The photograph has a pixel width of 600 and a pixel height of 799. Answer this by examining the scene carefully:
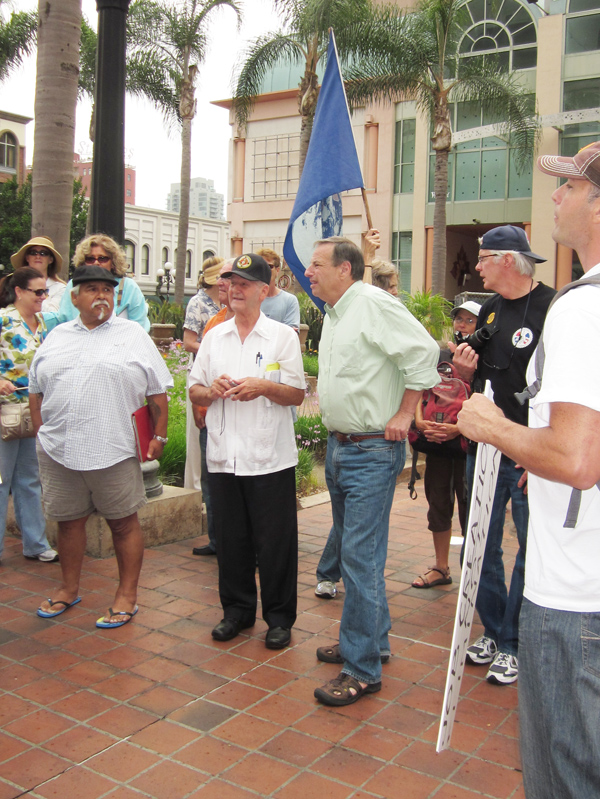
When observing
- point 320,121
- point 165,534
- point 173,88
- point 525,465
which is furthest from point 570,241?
point 173,88

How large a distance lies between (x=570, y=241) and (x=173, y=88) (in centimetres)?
2929

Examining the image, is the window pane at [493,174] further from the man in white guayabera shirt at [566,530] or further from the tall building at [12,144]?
the tall building at [12,144]

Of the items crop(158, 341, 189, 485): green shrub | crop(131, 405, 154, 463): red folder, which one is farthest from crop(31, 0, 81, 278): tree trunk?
crop(131, 405, 154, 463): red folder

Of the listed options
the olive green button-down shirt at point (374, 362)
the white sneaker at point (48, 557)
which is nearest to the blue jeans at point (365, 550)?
the olive green button-down shirt at point (374, 362)

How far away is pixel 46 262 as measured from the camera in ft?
19.0

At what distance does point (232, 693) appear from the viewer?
3662 mm

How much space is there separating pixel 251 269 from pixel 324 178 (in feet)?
3.65

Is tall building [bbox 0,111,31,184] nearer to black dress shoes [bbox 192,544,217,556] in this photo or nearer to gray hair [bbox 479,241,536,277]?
black dress shoes [bbox 192,544,217,556]

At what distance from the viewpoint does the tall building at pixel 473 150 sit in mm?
28250

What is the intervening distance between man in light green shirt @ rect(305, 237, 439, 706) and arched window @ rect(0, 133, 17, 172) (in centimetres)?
5458

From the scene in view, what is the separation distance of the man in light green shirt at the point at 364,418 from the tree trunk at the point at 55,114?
4386 mm

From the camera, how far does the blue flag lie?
496cm

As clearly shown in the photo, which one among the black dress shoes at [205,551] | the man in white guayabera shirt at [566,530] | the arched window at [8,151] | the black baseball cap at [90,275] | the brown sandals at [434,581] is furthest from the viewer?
the arched window at [8,151]

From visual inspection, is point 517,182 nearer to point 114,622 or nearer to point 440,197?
point 440,197
